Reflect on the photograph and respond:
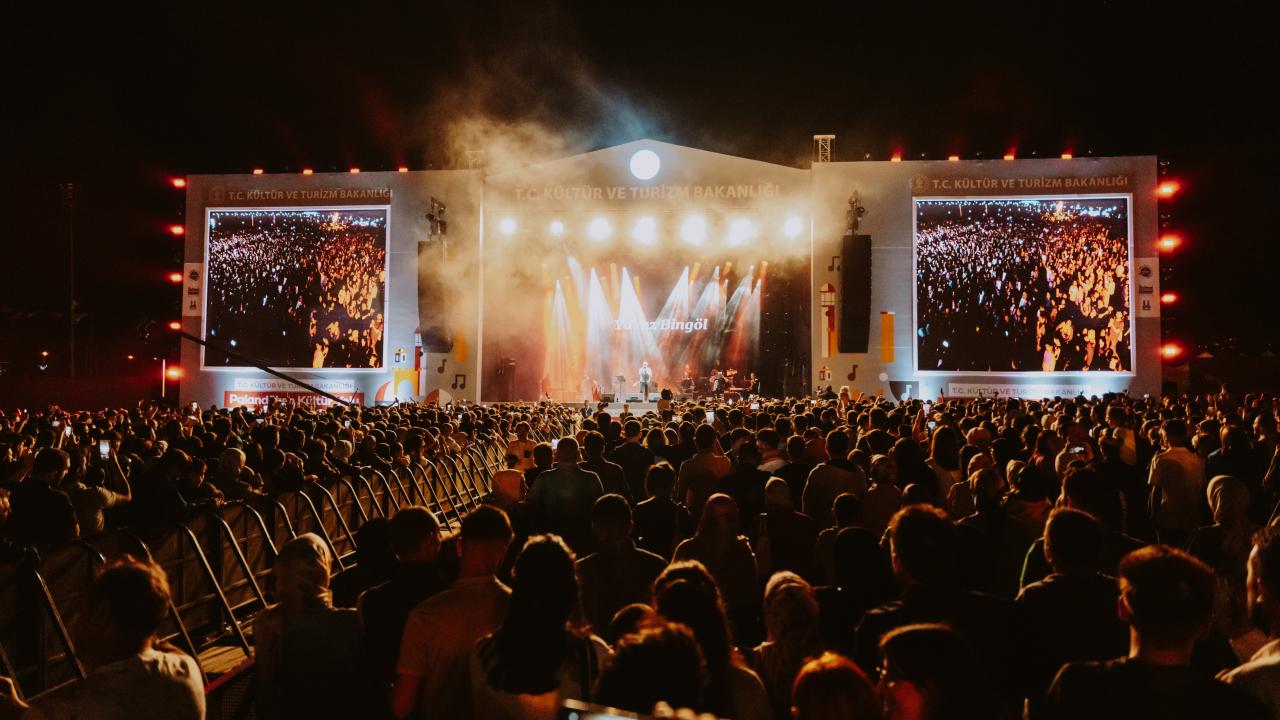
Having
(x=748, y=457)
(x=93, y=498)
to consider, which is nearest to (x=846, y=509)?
(x=748, y=457)

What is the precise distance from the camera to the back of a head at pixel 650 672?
177cm

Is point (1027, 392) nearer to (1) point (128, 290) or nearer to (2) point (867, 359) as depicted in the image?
(2) point (867, 359)

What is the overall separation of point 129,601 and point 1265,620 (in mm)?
3570

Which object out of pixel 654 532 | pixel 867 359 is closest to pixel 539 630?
pixel 654 532

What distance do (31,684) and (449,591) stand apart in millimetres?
3269

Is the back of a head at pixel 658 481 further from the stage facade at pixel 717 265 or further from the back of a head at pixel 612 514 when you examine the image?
the stage facade at pixel 717 265

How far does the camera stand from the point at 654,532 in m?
5.47

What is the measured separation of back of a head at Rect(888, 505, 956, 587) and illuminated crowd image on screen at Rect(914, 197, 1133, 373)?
25011mm

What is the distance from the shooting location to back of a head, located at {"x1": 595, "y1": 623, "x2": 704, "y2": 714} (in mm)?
1768

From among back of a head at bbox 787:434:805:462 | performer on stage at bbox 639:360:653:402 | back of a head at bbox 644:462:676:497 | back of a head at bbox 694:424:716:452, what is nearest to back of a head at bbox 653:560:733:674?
back of a head at bbox 644:462:676:497

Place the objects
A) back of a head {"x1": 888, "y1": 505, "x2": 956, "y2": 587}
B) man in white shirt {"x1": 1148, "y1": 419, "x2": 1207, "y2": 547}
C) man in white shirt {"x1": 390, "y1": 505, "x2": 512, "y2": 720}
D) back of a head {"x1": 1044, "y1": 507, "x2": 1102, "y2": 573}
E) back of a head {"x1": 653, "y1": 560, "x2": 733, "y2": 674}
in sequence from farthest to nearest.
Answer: man in white shirt {"x1": 1148, "y1": 419, "x2": 1207, "y2": 547}
back of a head {"x1": 1044, "y1": 507, "x2": 1102, "y2": 573}
back of a head {"x1": 888, "y1": 505, "x2": 956, "y2": 587}
man in white shirt {"x1": 390, "y1": 505, "x2": 512, "y2": 720}
back of a head {"x1": 653, "y1": 560, "x2": 733, "y2": 674}

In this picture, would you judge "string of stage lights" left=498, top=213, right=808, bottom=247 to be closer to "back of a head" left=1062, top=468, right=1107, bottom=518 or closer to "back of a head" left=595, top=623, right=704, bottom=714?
"back of a head" left=1062, top=468, right=1107, bottom=518

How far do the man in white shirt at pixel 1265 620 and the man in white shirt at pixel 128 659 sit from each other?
307 centimetres

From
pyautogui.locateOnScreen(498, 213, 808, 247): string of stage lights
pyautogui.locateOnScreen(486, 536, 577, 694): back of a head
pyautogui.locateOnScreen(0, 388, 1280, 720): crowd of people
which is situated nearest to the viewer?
pyautogui.locateOnScreen(0, 388, 1280, 720): crowd of people
